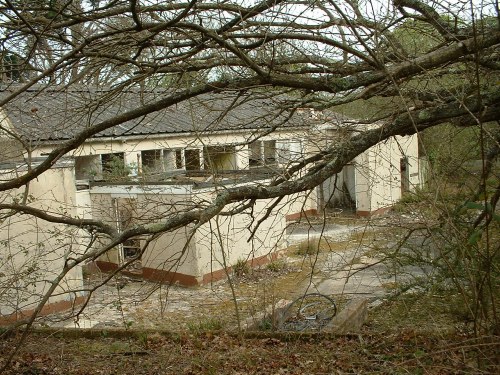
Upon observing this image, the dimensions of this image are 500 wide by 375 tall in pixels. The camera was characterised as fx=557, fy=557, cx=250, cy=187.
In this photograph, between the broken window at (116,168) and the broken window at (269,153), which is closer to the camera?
the broken window at (269,153)

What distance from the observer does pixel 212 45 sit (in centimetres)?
496

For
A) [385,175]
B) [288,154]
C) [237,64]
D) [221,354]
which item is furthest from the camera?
[385,175]

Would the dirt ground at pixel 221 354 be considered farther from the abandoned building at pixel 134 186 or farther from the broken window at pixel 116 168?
the broken window at pixel 116 168

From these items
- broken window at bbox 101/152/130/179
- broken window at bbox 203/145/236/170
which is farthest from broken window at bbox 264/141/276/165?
broken window at bbox 101/152/130/179

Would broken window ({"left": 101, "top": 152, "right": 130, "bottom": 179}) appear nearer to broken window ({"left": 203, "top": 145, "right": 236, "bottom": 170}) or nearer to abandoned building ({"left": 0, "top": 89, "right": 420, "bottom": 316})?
abandoned building ({"left": 0, "top": 89, "right": 420, "bottom": 316})

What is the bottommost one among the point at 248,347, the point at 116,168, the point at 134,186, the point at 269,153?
the point at 248,347

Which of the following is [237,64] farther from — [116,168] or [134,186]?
[134,186]

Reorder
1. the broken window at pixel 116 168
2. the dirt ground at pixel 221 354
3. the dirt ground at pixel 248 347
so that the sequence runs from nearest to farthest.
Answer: the dirt ground at pixel 248 347 → the dirt ground at pixel 221 354 → the broken window at pixel 116 168

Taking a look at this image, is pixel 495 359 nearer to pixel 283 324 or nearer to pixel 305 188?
pixel 305 188

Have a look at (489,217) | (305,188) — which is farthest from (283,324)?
(489,217)

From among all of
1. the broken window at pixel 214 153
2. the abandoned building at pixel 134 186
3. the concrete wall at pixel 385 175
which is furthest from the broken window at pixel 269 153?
the concrete wall at pixel 385 175

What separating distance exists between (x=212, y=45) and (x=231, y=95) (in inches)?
24.7

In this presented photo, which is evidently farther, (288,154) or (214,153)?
(288,154)

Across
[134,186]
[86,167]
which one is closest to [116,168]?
[134,186]
